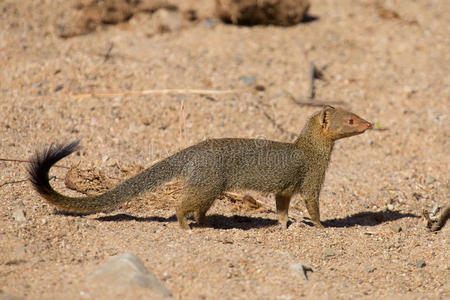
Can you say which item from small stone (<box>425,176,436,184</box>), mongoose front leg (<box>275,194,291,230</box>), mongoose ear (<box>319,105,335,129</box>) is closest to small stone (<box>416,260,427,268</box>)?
mongoose front leg (<box>275,194,291,230</box>)

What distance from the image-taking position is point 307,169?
4.79 m

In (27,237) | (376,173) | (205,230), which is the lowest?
(376,173)

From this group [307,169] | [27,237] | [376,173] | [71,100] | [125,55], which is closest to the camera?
[27,237]

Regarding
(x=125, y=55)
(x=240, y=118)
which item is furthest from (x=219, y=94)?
(x=125, y=55)

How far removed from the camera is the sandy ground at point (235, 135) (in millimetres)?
3590

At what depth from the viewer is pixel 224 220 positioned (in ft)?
16.2

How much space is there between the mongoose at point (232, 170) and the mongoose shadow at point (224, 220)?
0.18m

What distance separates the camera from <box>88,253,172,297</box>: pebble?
124 inches

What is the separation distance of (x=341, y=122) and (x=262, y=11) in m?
4.22

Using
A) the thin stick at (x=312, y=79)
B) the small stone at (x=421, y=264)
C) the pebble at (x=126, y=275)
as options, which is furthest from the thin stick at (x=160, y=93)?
the pebble at (x=126, y=275)

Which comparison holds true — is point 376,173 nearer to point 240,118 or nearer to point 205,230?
point 240,118

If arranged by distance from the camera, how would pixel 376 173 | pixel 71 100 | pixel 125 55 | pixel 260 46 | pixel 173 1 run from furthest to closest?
1. pixel 173 1
2. pixel 260 46
3. pixel 125 55
4. pixel 71 100
5. pixel 376 173

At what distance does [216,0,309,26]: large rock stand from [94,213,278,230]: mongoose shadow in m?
4.33

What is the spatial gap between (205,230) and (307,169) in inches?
41.5
